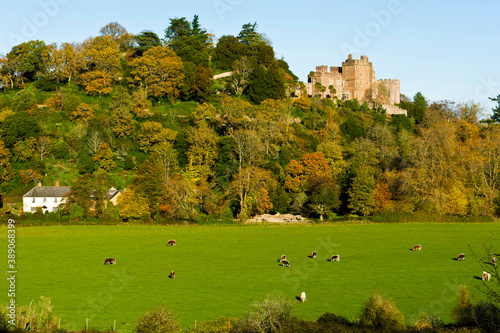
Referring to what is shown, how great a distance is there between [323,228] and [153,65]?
5057cm

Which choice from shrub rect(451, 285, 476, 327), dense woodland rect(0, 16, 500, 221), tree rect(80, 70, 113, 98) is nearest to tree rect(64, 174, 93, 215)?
dense woodland rect(0, 16, 500, 221)

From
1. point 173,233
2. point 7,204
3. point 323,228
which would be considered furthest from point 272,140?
point 7,204

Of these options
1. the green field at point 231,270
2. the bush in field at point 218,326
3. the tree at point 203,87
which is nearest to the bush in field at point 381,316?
the green field at point 231,270

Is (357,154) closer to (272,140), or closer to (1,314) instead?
(272,140)

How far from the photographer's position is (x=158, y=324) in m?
20.1

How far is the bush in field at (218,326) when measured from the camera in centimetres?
2078

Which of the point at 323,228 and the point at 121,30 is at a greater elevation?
the point at 121,30

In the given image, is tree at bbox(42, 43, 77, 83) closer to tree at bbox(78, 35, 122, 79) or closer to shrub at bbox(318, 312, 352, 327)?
tree at bbox(78, 35, 122, 79)

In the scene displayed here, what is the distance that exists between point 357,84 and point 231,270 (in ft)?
322

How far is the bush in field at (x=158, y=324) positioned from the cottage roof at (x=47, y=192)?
5505cm

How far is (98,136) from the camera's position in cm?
8131

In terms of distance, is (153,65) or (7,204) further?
(153,65)

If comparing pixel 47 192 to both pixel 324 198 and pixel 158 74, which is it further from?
pixel 324 198

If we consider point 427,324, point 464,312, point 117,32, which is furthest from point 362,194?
point 117,32
